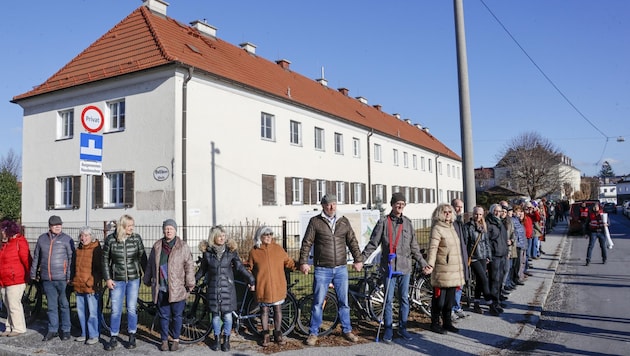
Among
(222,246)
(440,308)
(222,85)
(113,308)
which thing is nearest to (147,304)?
(113,308)

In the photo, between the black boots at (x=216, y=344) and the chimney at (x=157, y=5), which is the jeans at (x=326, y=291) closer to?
the black boots at (x=216, y=344)

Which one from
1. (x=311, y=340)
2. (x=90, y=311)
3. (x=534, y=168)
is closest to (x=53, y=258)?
(x=90, y=311)

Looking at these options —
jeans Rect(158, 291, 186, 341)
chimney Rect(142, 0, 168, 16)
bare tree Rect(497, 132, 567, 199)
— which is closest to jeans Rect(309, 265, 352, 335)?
jeans Rect(158, 291, 186, 341)

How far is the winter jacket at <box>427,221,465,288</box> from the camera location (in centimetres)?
692

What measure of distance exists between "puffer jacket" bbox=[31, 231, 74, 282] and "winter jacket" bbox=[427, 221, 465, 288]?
5.37m

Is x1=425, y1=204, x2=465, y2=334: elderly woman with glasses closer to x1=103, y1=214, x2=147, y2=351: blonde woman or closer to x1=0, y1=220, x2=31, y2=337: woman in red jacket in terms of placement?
x1=103, y1=214, x2=147, y2=351: blonde woman

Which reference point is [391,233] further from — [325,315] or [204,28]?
[204,28]

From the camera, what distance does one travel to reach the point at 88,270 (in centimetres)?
704

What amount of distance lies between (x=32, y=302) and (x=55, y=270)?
2.25 metres

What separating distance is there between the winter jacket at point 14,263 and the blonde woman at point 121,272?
1837mm

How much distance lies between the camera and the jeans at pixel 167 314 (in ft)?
21.4

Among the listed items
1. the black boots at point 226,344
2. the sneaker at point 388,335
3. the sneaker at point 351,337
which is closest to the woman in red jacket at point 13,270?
the black boots at point 226,344

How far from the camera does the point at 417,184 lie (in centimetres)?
4175

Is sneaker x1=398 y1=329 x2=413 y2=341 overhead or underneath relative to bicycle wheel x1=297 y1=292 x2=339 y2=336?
underneath
